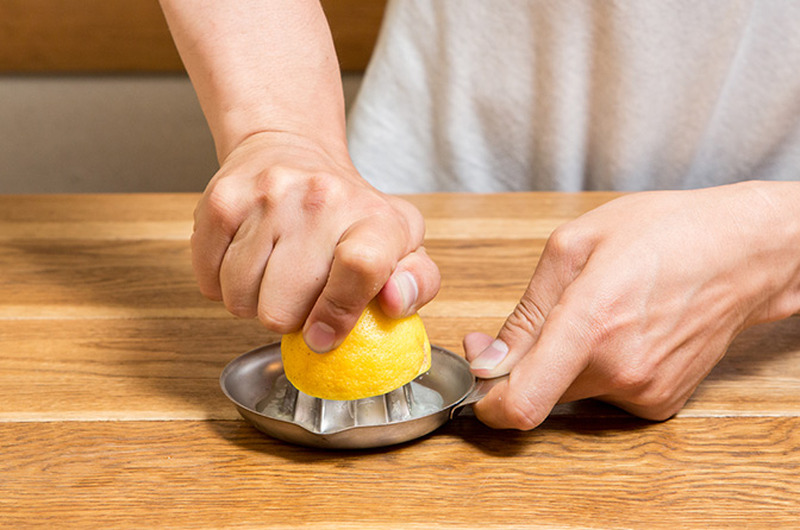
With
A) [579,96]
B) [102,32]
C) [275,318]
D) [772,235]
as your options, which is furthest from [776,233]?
[102,32]

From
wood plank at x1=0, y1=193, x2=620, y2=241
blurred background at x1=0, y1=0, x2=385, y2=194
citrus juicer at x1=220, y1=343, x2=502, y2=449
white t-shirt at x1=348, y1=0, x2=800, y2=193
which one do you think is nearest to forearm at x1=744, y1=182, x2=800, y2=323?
citrus juicer at x1=220, y1=343, x2=502, y2=449

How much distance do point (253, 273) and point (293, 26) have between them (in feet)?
0.96

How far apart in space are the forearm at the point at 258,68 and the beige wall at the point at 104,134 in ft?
4.41

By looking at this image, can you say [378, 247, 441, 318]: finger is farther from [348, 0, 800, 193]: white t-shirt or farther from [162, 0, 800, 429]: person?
[348, 0, 800, 193]: white t-shirt

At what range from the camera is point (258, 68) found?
26.8 inches

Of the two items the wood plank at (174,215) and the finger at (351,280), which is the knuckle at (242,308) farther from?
the wood plank at (174,215)

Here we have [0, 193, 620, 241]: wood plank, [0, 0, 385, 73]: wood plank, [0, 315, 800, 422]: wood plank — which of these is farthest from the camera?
[0, 0, 385, 73]: wood plank

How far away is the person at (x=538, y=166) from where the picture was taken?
51cm

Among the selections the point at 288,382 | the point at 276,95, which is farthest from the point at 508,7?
the point at 288,382

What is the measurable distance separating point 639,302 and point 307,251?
205 mm

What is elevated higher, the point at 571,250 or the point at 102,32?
the point at 571,250

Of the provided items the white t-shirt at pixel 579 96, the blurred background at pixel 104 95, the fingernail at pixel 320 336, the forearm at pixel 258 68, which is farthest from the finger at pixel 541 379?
the blurred background at pixel 104 95

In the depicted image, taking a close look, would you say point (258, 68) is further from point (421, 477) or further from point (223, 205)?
point (421, 477)

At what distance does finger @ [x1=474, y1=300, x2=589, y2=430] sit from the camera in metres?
0.49
